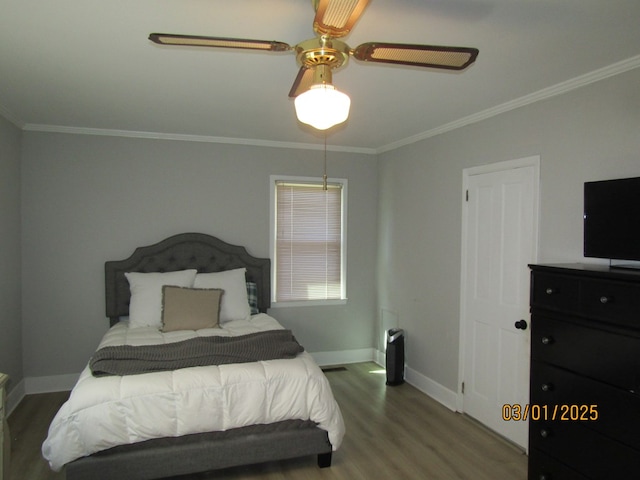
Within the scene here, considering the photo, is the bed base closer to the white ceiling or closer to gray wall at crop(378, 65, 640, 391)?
gray wall at crop(378, 65, 640, 391)

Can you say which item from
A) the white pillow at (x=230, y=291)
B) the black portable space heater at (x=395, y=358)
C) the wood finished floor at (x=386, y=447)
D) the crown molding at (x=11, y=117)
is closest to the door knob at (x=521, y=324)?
the wood finished floor at (x=386, y=447)

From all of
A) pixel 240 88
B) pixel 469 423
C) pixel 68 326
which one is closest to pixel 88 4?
pixel 240 88

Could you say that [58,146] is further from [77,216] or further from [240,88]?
[240,88]

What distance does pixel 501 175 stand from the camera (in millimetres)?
3219

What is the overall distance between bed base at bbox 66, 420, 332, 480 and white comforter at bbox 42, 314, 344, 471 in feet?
0.18

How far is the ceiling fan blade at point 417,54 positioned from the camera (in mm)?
1521

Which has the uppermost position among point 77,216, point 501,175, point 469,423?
point 501,175

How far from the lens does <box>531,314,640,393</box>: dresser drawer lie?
187 cm

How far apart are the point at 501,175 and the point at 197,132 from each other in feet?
9.11

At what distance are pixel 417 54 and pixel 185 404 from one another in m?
A: 2.14

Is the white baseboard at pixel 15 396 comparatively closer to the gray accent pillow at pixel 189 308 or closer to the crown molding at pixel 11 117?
the gray accent pillow at pixel 189 308

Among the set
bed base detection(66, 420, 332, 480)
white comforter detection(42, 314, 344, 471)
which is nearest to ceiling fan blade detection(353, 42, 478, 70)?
white comforter detection(42, 314, 344, 471)

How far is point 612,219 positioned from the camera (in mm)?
2260

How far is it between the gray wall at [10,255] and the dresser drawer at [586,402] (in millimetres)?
3875
